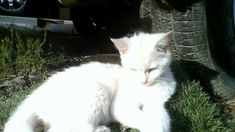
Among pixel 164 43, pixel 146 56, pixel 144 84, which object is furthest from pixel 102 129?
pixel 164 43

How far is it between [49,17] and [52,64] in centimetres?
214

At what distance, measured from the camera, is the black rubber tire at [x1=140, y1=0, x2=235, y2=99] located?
454cm

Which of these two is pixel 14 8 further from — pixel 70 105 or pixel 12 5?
pixel 70 105

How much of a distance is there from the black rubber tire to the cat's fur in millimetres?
700

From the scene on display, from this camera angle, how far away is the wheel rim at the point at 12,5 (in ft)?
22.6

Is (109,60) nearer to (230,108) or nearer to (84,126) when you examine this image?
(230,108)

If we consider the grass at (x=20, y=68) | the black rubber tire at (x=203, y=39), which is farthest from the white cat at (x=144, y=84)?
the grass at (x=20, y=68)

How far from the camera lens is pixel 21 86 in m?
4.63

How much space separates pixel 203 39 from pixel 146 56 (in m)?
1.09

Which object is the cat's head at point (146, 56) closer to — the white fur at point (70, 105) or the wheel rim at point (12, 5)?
the white fur at point (70, 105)

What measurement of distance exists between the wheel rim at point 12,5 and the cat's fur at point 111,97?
3155 mm

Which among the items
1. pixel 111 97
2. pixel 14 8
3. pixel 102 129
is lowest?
pixel 102 129

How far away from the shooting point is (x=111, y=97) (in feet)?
12.6

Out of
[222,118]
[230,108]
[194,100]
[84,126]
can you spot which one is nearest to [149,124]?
[84,126]
